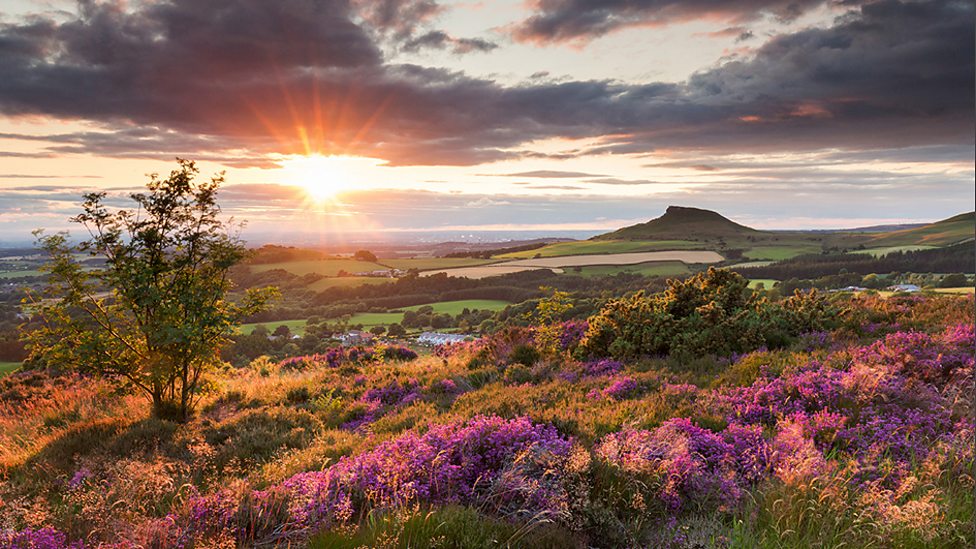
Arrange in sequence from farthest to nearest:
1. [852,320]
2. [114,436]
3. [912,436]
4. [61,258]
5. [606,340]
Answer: [606,340], [852,320], [61,258], [114,436], [912,436]

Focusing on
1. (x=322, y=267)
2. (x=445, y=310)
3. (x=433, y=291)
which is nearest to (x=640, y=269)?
(x=433, y=291)

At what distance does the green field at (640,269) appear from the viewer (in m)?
78.0

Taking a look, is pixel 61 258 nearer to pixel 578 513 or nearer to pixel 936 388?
pixel 578 513

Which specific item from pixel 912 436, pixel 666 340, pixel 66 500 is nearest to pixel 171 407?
pixel 66 500

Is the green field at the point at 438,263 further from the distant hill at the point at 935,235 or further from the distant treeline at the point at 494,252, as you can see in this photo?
the distant hill at the point at 935,235

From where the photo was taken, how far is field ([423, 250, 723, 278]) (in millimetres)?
88062

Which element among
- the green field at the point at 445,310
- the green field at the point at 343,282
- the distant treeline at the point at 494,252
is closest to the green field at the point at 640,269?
the green field at the point at 445,310

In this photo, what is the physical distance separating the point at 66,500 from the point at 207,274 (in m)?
6.11

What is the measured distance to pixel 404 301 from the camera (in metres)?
72.1

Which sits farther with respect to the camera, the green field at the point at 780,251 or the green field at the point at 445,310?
the green field at the point at 780,251

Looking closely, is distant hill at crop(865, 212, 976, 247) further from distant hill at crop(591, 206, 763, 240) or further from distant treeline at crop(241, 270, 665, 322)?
distant treeline at crop(241, 270, 665, 322)

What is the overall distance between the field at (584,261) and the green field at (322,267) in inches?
942

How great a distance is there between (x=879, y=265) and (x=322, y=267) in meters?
102

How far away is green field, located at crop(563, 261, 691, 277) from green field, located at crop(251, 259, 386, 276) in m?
47.6
